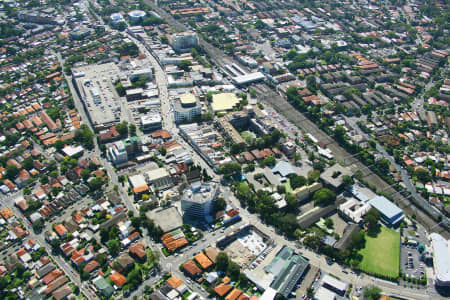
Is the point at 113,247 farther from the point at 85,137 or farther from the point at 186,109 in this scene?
the point at 186,109

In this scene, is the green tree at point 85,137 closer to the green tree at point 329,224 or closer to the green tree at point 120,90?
the green tree at point 120,90

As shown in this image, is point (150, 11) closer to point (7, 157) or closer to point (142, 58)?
point (142, 58)

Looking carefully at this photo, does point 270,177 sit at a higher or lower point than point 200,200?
lower

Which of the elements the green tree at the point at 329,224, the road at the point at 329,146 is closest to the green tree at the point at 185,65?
the road at the point at 329,146

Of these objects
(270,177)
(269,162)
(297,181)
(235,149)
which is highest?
(235,149)

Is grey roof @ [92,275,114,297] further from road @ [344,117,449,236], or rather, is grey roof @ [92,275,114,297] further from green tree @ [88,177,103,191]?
road @ [344,117,449,236]

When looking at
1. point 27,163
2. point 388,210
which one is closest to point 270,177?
point 388,210
